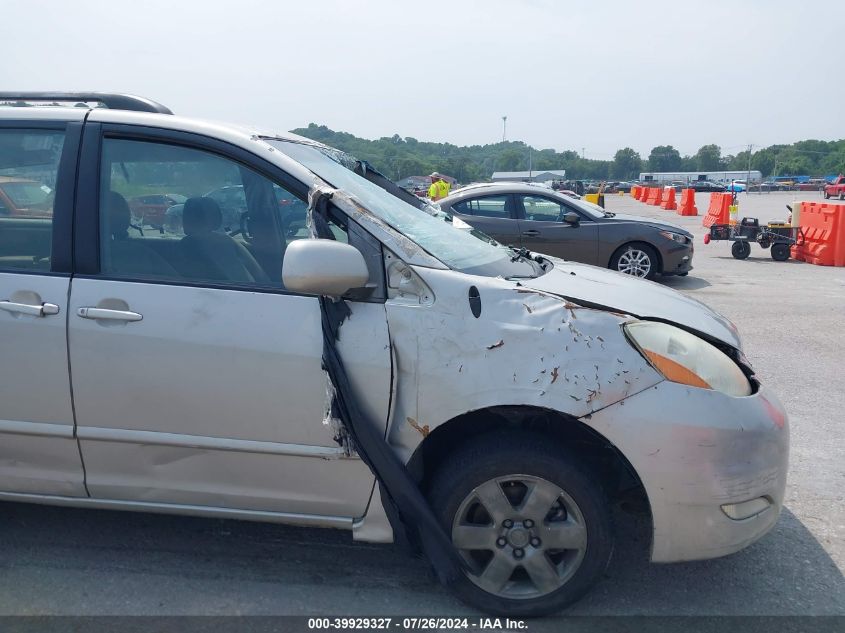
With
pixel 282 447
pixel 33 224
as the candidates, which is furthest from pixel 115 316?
pixel 282 447

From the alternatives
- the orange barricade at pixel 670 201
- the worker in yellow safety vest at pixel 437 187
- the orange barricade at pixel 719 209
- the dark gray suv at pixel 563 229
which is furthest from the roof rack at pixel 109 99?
the orange barricade at pixel 670 201

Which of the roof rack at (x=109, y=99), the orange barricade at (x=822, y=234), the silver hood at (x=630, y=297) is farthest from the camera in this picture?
the orange barricade at (x=822, y=234)

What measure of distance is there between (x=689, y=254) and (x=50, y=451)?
10339 millimetres

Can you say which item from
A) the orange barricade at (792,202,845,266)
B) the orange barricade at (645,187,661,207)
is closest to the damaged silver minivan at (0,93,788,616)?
the orange barricade at (792,202,845,266)

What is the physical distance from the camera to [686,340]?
320cm

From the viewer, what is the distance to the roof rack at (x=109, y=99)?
3.62 meters

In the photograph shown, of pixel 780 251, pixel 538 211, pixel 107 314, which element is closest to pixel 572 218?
pixel 538 211

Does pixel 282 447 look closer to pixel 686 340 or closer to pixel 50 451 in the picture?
pixel 50 451

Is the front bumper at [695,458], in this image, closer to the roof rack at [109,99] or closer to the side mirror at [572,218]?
the roof rack at [109,99]

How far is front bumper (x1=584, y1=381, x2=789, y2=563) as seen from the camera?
2.92 meters

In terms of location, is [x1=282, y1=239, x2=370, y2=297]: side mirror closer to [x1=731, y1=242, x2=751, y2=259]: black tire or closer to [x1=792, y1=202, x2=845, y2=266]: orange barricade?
[x1=792, y1=202, x2=845, y2=266]: orange barricade

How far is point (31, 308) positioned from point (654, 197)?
40832mm

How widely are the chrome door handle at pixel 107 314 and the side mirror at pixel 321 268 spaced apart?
65cm

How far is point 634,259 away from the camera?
38.3 ft
